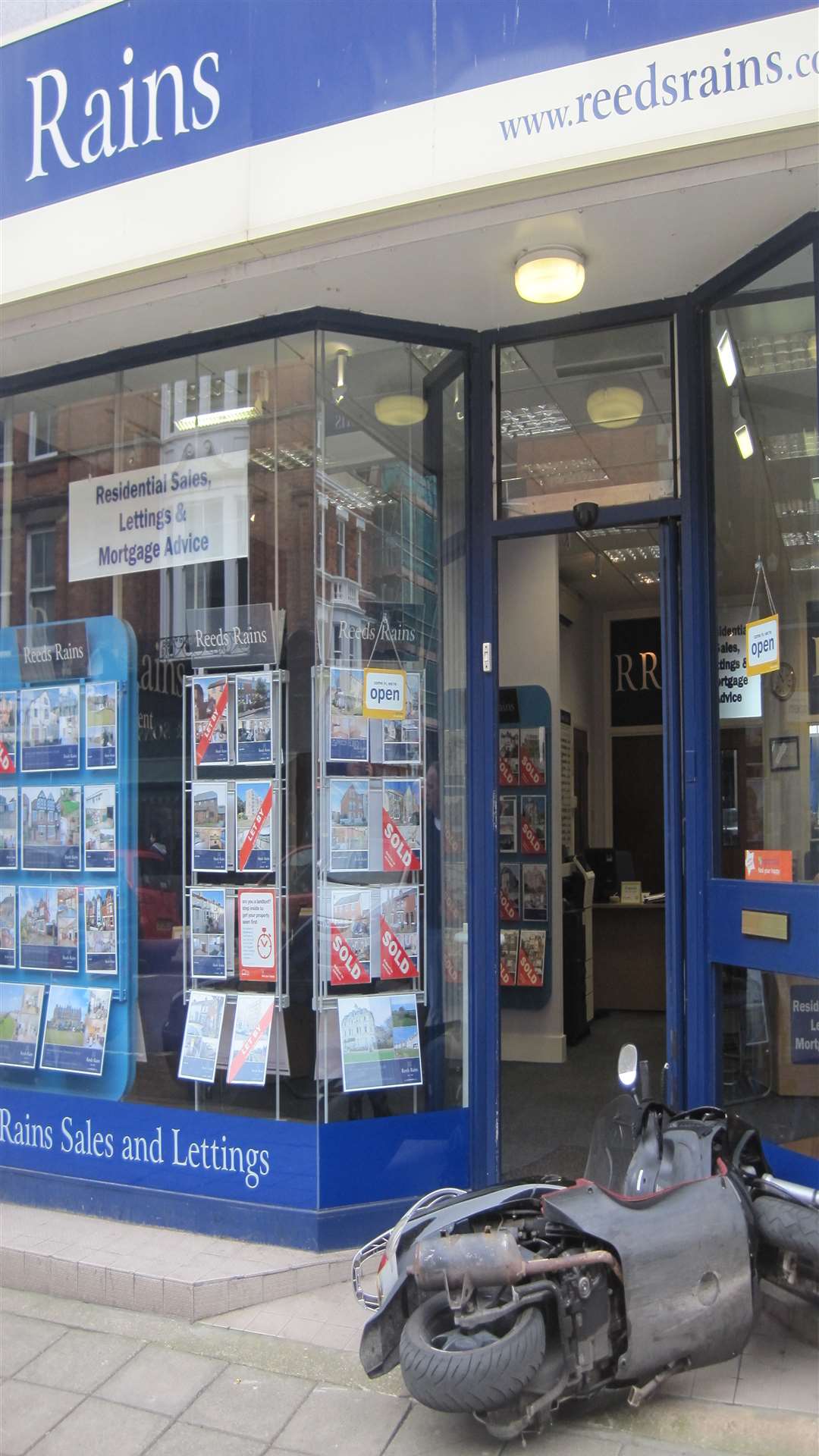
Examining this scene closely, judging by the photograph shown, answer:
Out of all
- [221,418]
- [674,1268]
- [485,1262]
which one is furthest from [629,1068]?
[221,418]

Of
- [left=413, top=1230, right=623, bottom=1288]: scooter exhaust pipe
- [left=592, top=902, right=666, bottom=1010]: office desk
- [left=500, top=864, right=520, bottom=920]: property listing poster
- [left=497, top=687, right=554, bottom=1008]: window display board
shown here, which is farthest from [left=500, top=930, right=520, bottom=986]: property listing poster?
[left=413, top=1230, right=623, bottom=1288]: scooter exhaust pipe

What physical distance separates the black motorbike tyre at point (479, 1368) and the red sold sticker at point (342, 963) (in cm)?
174

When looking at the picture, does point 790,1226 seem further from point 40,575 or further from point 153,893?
point 40,575

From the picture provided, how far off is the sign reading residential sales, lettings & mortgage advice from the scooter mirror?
2658 mm

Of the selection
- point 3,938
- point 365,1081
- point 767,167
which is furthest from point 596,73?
point 3,938

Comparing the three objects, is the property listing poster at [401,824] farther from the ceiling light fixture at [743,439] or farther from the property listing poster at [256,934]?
the ceiling light fixture at [743,439]

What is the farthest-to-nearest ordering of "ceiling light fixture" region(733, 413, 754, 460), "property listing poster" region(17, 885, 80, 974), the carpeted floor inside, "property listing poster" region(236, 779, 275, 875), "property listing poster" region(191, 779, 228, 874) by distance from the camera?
the carpeted floor inside, "property listing poster" region(17, 885, 80, 974), "property listing poster" region(191, 779, 228, 874), "property listing poster" region(236, 779, 275, 875), "ceiling light fixture" region(733, 413, 754, 460)

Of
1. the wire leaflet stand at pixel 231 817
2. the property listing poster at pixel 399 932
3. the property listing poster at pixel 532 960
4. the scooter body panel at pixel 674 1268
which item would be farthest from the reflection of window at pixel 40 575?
the property listing poster at pixel 532 960

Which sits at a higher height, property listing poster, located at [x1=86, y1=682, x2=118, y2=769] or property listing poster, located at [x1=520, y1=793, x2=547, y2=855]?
property listing poster, located at [x1=86, y1=682, x2=118, y2=769]

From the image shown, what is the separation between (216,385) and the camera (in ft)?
16.8

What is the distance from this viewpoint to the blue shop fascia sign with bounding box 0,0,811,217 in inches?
153

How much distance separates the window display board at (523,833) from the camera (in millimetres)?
7551

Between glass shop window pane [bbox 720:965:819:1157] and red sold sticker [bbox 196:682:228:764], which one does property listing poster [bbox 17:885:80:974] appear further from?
glass shop window pane [bbox 720:965:819:1157]

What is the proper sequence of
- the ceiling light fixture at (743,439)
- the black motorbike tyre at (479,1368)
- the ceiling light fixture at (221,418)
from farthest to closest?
the ceiling light fixture at (221,418) < the ceiling light fixture at (743,439) < the black motorbike tyre at (479,1368)
